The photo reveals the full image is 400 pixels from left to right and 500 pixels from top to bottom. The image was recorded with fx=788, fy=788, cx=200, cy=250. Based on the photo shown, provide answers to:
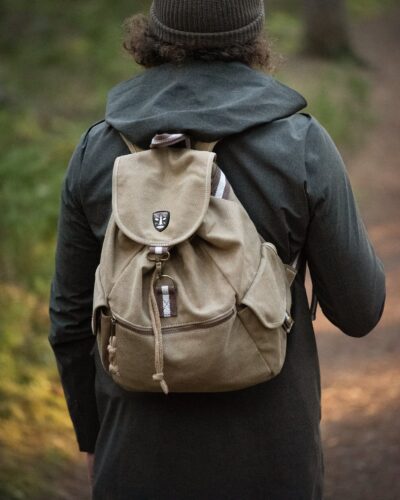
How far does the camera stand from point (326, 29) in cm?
1622

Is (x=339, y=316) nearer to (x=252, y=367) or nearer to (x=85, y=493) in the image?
(x=252, y=367)

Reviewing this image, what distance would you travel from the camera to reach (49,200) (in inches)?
283

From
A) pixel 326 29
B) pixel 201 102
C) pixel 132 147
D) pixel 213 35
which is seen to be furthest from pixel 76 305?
pixel 326 29

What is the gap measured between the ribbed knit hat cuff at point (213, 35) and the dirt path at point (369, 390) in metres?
3.15

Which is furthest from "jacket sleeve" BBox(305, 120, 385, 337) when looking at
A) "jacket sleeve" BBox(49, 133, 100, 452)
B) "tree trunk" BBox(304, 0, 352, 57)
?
"tree trunk" BBox(304, 0, 352, 57)

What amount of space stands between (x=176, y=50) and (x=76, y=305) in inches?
33.6

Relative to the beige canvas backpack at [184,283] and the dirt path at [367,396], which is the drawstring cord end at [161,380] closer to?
the beige canvas backpack at [184,283]

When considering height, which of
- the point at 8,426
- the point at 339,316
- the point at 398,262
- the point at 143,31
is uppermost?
the point at 143,31

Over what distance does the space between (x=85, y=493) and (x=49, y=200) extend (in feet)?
10.7

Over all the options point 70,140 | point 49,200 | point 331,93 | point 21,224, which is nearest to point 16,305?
point 21,224

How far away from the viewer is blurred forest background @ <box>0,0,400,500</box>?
4781 mm

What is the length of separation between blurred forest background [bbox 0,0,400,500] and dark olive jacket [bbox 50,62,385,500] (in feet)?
1.40

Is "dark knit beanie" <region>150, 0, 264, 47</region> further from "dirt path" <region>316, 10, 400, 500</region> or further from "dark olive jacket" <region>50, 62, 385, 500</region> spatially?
"dirt path" <region>316, 10, 400, 500</region>

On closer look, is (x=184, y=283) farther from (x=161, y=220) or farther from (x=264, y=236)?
(x=264, y=236)
